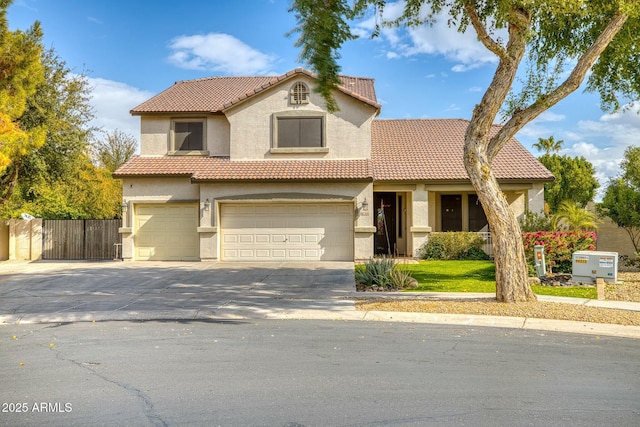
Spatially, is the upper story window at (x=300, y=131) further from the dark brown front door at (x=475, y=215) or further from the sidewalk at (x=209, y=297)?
the dark brown front door at (x=475, y=215)

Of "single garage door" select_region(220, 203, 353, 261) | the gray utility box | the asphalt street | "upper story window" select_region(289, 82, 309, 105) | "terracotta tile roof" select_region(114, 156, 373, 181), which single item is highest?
"upper story window" select_region(289, 82, 309, 105)

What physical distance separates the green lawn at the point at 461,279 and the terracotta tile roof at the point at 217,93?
686 cm

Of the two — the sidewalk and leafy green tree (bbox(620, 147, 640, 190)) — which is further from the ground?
leafy green tree (bbox(620, 147, 640, 190))

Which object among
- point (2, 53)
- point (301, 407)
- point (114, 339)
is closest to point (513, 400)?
point (301, 407)

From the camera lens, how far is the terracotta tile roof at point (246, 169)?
19391 millimetres

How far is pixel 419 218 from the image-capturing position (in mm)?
20953

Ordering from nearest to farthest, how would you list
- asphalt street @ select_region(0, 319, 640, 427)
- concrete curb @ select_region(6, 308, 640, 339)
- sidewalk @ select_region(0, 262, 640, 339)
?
asphalt street @ select_region(0, 319, 640, 427) < concrete curb @ select_region(6, 308, 640, 339) < sidewalk @ select_region(0, 262, 640, 339)

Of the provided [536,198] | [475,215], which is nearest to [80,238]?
[475,215]

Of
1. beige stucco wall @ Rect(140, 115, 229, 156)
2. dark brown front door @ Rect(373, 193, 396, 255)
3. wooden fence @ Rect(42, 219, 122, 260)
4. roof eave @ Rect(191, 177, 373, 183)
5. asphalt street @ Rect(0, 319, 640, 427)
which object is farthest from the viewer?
dark brown front door @ Rect(373, 193, 396, 255)

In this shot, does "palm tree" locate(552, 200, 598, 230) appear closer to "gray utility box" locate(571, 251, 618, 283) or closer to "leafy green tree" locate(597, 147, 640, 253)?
"leafy green tree" locate(597, 147, 640, 253)

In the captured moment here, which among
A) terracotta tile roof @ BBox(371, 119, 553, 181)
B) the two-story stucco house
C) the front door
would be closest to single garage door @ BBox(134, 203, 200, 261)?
the two-story stucco house

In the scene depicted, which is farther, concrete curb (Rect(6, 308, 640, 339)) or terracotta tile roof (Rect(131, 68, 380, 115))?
terracotta tile roof (Rect(131, 68, 380, 115))

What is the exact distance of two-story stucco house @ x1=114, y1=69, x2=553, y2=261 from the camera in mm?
19812

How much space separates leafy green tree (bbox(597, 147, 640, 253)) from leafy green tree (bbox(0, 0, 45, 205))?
828 inches
